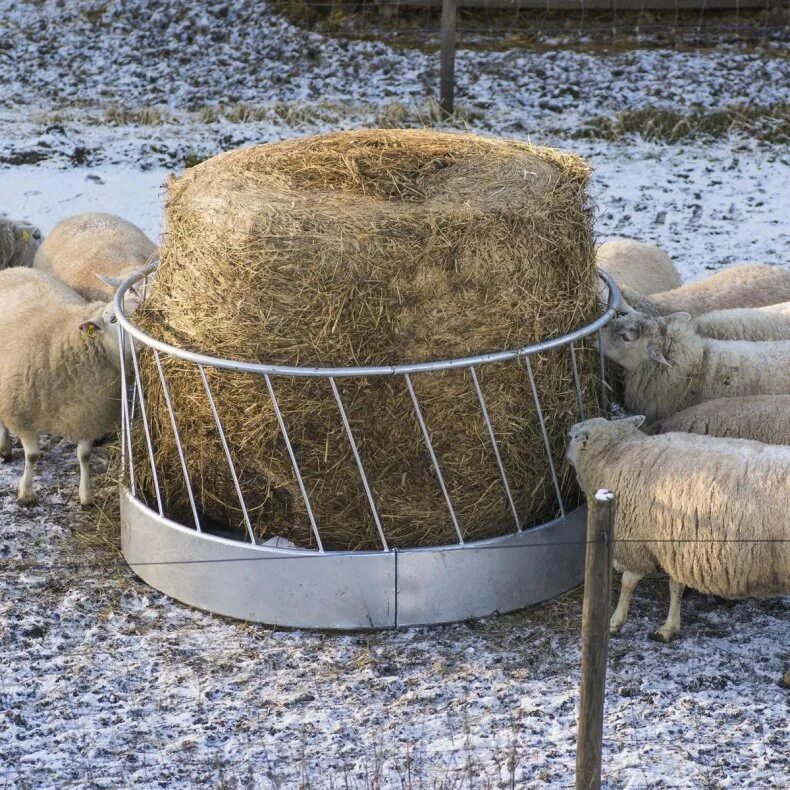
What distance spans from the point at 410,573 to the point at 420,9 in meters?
10.2

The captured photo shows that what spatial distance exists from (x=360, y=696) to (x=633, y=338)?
8.08 feet

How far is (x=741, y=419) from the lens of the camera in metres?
5.57

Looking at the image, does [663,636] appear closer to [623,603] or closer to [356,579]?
[623,603]

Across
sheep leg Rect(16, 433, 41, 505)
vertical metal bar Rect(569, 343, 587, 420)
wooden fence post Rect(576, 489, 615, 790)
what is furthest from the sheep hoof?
sheep leg Rect(16, 433, 41, 505)

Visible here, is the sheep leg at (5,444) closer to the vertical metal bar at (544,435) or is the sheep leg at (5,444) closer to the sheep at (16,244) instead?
the sheep at (16,244)

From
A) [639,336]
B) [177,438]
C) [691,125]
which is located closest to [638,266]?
[639,336]

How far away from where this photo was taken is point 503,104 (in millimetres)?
12125

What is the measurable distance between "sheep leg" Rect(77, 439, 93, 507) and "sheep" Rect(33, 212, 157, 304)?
3.87 feet

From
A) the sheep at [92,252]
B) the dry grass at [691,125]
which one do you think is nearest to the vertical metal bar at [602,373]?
the sheep at [92,252]

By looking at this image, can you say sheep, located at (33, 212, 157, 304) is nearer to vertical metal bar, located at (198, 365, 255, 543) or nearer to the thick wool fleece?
vertical metal bar, located at (198, 365, 255, 543)

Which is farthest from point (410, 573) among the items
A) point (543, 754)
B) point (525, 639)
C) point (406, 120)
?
point (406, 120)

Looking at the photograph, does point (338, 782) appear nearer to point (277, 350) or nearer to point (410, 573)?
point (410, 573)

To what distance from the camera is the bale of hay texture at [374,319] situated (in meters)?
5.04

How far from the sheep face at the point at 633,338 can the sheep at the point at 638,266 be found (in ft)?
4.96
